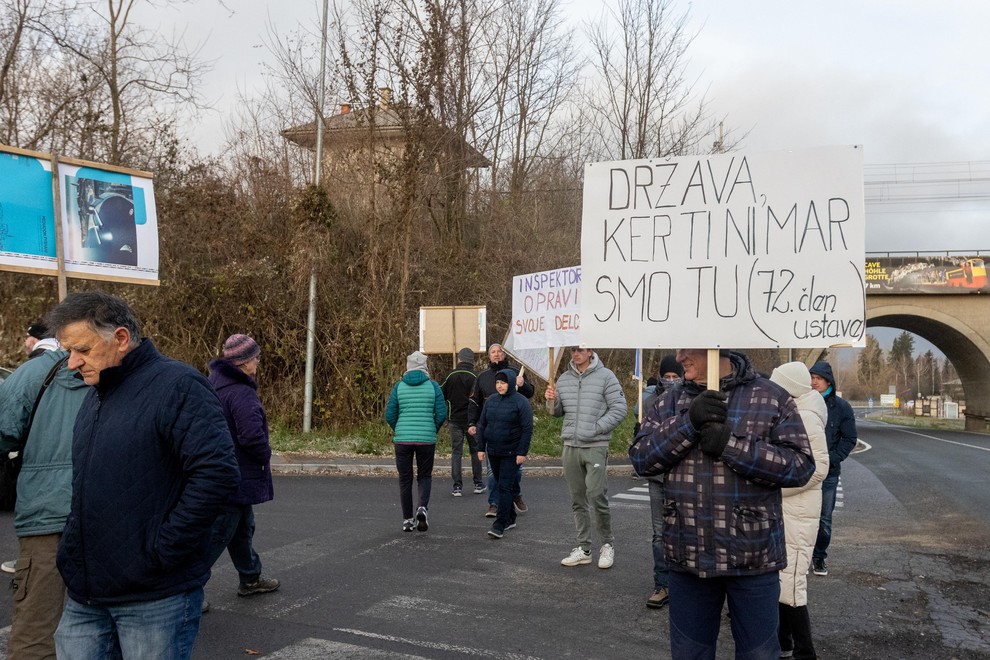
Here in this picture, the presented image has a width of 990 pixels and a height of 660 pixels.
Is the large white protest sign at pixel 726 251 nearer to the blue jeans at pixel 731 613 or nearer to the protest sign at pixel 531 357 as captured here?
the blue jeans at pixel 731 613

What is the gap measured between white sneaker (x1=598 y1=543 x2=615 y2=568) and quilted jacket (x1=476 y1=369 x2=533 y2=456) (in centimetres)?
163

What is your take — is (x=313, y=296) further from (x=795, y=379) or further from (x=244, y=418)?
(x=795, y=379)

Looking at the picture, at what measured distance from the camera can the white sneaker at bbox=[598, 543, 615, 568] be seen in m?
7.41

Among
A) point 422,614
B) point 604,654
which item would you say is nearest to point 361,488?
point 422,614

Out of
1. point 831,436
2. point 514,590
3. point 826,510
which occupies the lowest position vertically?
point 514,590

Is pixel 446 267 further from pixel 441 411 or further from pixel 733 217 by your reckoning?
pixel 733 217

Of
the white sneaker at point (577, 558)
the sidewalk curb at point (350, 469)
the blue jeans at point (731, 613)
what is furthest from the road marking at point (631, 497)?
the blue jeans at point (731, 613)

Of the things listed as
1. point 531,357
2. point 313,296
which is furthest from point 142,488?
point 313,296

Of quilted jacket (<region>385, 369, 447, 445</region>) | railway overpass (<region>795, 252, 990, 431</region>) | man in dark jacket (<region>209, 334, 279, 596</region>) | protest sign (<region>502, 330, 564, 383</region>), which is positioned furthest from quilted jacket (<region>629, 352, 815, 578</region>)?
railway overpass (<region>795, 252, 990, 431</region>)

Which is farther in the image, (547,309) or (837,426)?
(547,309)

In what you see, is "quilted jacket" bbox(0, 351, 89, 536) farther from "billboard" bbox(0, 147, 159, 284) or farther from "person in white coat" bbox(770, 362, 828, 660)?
"billboard" bbox(0, 147, 159, 284)

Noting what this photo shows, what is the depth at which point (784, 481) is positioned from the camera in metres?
3.43

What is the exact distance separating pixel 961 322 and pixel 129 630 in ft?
186

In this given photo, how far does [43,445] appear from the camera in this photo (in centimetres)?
405
